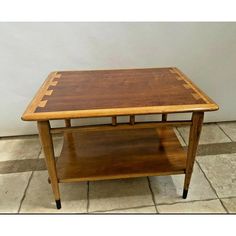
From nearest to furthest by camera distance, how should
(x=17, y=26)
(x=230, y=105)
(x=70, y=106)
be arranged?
(x=70, y=106) → (x=17, y=26) → (x=230, y=105)

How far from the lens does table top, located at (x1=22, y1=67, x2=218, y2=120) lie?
0.96 m

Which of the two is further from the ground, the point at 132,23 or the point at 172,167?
the point at 132,23

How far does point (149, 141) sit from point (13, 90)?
1.16 metres

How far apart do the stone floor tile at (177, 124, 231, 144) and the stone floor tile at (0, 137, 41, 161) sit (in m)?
1.26

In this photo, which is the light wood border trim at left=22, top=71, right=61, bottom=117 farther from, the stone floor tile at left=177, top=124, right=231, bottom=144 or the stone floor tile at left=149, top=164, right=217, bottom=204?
the stone floor tile at left=177, top=124, right=231, bottom=144

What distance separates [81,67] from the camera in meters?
1.77

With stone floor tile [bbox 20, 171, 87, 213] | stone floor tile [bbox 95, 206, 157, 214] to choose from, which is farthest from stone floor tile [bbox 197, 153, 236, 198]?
stone floor tile [bbox 20, 171, 87, 213]

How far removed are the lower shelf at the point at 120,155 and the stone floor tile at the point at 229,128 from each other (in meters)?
0.67

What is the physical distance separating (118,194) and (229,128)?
1.27m

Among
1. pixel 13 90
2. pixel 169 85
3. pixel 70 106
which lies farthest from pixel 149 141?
pixel 13 90

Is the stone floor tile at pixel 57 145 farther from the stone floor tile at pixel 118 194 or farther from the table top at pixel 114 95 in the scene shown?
the table top at pixel 114 95

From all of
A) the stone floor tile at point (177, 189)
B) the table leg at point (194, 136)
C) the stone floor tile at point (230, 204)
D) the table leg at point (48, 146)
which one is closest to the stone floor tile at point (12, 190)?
the table leg at point (48, 146)

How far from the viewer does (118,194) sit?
136 centimetres
